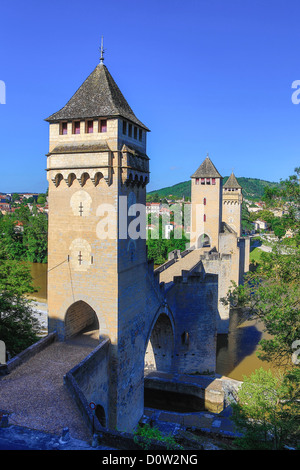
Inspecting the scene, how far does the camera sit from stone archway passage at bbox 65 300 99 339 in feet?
46.9

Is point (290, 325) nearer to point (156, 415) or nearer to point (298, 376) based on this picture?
point (298, 376)

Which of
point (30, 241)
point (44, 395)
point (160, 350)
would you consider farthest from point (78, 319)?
point (30, 241)

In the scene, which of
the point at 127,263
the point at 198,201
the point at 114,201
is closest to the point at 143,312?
the point at 127,263

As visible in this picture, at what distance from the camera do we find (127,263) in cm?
1383

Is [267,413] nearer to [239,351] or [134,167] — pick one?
[134,167]

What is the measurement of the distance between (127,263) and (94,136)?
4.83 metres

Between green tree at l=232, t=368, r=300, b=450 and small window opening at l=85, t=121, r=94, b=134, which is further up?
small window opening at l=85, t=121, r=94, b=134

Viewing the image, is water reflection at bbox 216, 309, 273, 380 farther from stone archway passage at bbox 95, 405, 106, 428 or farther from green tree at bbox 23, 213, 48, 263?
green tree at bbox 23, 213, 48, 263

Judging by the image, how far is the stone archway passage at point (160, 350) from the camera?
21266 millimetres

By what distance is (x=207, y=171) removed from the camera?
37062 mm

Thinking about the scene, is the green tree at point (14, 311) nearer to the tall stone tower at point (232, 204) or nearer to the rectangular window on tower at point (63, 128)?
the rectangular window on tower at point (63, 128)

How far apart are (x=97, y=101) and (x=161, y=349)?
1464 centimetres

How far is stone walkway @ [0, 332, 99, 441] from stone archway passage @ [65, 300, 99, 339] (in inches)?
50.6

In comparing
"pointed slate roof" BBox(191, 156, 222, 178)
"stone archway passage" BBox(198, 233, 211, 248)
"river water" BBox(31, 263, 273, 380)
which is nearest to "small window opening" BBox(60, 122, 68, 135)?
"river water" BBox(31, 263, 273, 380)
